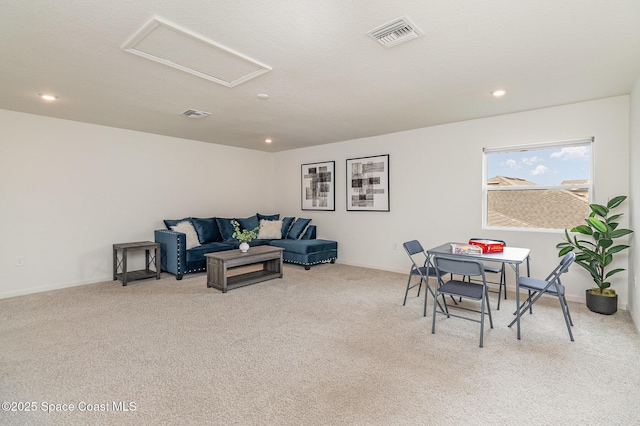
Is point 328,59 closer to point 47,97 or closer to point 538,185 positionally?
point 47,97

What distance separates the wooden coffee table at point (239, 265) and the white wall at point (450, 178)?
172 cm

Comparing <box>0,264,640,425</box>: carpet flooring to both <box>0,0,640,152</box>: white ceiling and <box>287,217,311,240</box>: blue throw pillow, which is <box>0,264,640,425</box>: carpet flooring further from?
<box>287,217,311,240</box>: blue throw pillow

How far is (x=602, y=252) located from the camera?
3682 millimetres

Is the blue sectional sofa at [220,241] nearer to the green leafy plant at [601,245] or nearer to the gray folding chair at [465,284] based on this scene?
the gray folding chair at [465,284]

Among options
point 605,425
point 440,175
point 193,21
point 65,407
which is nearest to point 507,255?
point 605,425

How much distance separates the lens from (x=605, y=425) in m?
1.83

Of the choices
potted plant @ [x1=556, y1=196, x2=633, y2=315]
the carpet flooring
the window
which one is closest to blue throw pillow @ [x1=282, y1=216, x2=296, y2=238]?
the carpet flooring

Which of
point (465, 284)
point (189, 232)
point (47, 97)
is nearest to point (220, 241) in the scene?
point (189, 232)

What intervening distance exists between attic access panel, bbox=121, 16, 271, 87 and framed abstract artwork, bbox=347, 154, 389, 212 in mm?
3350

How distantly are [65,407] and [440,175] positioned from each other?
516 centimetres

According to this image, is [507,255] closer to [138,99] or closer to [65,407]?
[65,407]

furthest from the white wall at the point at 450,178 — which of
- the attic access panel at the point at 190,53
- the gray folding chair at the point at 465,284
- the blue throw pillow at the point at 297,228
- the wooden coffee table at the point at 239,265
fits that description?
the attic access panel at the point at 190,53

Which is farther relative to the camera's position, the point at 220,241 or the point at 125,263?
the point at 220,241

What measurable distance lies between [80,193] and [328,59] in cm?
449
